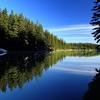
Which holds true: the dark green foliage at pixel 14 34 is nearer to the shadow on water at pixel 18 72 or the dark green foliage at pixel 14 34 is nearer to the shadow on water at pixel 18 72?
the shadow on water at pixel 18 72

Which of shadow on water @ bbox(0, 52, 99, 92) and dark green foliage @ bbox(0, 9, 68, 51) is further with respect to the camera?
dark green foliage @ bbox(0, 9, 68, 51)

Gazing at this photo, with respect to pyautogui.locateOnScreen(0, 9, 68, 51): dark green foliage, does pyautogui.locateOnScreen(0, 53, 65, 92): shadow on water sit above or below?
below

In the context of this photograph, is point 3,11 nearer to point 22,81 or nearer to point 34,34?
point 34,34

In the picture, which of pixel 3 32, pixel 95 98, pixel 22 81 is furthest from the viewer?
pixel 3 32

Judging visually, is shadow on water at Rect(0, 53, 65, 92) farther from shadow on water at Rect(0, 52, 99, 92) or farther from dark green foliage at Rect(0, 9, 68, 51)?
dark green foliage at Rect(0, 9, 68, 51)

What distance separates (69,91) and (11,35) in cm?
7686

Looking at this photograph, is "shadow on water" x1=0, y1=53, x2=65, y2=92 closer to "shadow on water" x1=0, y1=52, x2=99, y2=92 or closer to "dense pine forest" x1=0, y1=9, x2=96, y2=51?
"shadow on water" x1=0, y1=52, x2=99, y2=92

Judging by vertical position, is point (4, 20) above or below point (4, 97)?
above

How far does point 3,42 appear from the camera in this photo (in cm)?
8662

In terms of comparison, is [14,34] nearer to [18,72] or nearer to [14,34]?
[14,34]

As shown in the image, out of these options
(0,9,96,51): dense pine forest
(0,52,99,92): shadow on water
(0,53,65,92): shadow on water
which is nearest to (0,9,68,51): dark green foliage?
(0,9,96,51): dense pine forest

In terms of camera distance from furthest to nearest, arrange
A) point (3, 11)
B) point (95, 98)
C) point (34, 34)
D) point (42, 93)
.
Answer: point (34, 34), point (3, 11), point (42, 93), point (95, 98)

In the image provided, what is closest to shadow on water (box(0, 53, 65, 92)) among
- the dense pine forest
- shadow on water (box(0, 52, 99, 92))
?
shadow on water (box(0, 52, 99, 92))

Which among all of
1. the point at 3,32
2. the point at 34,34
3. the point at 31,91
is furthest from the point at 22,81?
the point at 34,34
